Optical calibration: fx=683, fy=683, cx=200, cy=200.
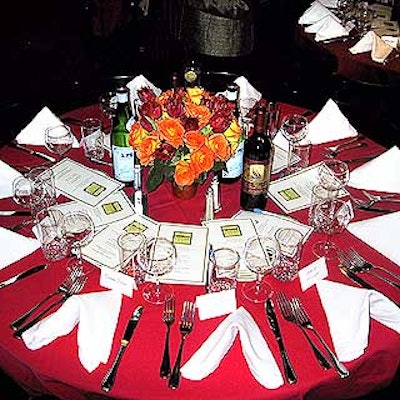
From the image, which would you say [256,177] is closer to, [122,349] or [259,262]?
[259,262]

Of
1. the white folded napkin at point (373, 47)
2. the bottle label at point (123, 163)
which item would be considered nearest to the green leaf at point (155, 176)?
the bottle label at point (123, 163)

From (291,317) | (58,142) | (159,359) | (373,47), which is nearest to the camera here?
(159,359)

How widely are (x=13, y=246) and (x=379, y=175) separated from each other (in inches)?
46.2

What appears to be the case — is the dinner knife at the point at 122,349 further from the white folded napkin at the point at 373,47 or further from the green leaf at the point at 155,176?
the white folded napkin at the point at 373,47

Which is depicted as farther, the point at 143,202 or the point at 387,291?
the point at 143,202

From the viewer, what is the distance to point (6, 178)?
7.29 feet

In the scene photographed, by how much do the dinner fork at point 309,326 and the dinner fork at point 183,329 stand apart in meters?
0.27

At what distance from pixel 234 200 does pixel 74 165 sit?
570mm

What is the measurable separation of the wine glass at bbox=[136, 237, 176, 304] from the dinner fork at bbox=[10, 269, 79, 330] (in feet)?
0.60

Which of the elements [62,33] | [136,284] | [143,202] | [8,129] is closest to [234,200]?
[143,202]

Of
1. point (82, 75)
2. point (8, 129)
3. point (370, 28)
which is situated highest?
point (370, 28)

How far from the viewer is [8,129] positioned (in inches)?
134

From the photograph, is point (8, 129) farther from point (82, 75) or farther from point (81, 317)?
point (81, 317)

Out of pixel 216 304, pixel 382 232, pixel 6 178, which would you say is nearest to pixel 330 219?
pixel 382 232
